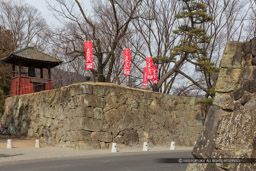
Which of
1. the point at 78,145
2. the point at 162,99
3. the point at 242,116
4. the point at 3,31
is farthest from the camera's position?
the point at 3,31

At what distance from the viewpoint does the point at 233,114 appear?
4.44 metres

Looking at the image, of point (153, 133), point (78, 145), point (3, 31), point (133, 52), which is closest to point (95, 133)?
point (78, 145)

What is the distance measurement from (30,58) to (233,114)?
21042mm

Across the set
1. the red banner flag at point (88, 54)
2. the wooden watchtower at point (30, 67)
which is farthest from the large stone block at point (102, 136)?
the wooden watchtower at point (30, 67)

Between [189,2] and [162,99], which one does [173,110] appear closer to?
[162,99]

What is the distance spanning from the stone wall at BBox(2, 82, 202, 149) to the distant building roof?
3208mm

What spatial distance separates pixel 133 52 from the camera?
28.6m

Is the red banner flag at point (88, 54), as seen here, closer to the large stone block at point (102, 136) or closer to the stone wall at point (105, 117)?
the stone wall at point (105, 117)

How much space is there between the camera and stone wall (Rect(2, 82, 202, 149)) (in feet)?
50.9

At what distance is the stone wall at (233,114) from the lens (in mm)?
4125

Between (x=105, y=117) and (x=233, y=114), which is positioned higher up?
(x=233, y=114)

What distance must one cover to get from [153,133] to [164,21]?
42.0ft

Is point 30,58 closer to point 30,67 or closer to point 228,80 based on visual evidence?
point 30,67

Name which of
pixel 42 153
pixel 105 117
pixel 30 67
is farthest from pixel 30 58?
pixel 42 153
